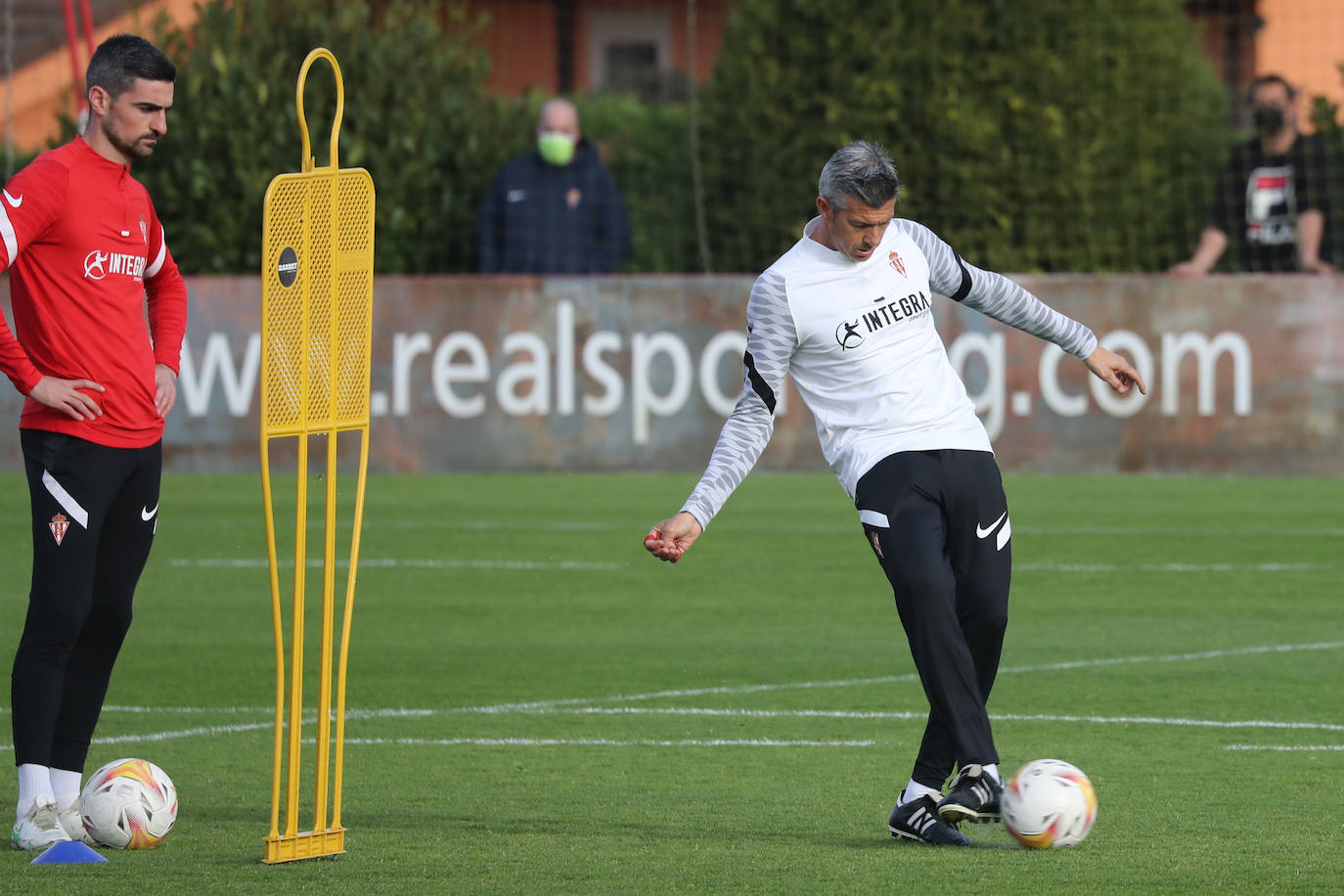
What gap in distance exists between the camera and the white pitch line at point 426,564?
487 inches

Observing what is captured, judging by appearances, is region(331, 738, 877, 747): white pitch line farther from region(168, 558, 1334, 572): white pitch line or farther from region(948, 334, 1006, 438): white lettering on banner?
region(948, 334, 1006, 438): white lettering on banner

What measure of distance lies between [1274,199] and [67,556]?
40.2 ft

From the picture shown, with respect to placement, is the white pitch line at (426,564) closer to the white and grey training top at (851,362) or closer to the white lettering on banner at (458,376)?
the white lettering on banner at (458,376)

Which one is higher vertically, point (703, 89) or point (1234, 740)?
point (703, 89)

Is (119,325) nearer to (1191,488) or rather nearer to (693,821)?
(693,821)

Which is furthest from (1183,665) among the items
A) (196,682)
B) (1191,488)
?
(1191,488)

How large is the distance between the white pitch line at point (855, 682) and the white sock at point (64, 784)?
7.81 ft

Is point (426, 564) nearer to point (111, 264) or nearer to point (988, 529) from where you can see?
point (111, 264)

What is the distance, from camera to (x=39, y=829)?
235 inches

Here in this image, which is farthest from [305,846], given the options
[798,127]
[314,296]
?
[798,127]

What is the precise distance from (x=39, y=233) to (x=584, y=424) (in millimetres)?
10129

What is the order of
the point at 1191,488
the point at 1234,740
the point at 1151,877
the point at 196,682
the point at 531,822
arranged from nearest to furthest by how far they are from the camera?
the point at 1151,877
the point at 531,822
the point at 1234,740
the point at 196,682
the point at 1191,488

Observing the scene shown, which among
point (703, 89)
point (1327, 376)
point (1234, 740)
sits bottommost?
point (1234, 740)

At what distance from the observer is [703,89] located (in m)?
19.0
